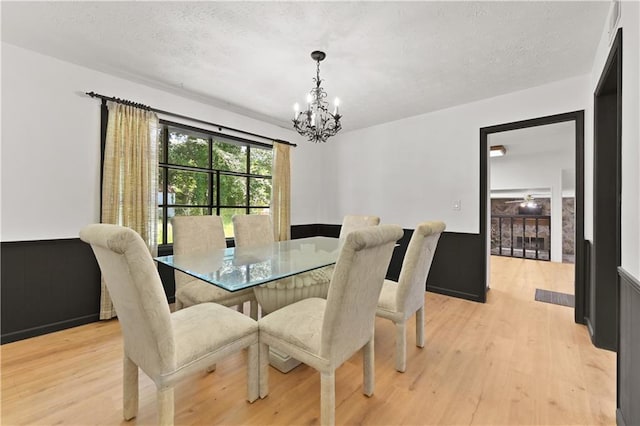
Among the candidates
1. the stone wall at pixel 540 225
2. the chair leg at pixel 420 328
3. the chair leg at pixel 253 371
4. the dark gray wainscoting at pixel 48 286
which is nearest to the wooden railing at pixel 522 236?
the stone wall at pixel 540 225

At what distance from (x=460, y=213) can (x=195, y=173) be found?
3.38 m

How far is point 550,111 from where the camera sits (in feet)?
9.43

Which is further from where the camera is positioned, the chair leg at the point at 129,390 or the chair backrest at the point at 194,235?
the chair backrest at the point at 194,235

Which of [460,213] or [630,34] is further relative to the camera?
[460,213]

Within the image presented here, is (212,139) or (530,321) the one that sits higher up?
(212,139)

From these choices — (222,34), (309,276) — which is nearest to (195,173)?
(222,34)

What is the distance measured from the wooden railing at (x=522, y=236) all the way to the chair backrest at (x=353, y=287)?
21.3 ft

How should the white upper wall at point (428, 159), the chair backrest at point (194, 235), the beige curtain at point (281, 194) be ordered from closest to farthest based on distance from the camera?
the chair backrest at point (194, 235), the white upper wall at point (428, 159), the beige curtain at point (281, 194)

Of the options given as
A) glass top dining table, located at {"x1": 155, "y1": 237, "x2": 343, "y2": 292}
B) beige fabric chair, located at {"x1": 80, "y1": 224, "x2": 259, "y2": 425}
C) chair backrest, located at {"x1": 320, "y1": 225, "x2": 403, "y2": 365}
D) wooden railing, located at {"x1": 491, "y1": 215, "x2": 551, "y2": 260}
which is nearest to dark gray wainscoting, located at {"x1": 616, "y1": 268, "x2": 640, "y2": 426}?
chair backrest, located at {"x1": 320, "y1": 225, "x2": 403, "y2": 365}

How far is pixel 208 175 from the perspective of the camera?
3.54m

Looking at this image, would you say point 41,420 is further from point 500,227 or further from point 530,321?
point 500,227

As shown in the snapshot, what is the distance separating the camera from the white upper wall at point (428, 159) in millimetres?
3008

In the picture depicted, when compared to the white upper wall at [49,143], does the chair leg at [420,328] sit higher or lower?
lower

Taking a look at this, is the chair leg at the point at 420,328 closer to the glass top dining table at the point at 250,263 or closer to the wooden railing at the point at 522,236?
the glass top dining table at the point at 250,263
